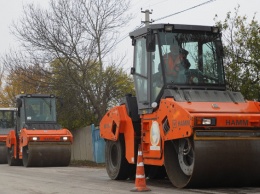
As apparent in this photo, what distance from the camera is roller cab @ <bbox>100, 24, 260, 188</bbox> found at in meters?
9.43

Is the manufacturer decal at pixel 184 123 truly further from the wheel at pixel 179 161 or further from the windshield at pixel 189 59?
the windshield at pixel 189 59

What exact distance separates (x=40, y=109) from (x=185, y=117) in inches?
539

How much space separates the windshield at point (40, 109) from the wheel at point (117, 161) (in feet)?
30.0

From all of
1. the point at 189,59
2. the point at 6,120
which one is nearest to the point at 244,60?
the point at 189,59

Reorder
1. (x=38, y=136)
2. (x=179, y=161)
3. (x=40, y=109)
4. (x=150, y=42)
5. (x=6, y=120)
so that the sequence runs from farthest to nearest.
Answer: (x=6, y=120)
(x=40, y=109)
(x=38, y=136)
(x=150, y=42)
(x=179, y=161)

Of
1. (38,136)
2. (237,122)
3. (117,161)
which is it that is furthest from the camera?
(38,136)

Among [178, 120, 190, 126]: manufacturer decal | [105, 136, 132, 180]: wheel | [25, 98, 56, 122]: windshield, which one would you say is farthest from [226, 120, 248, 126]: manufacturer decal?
[25, 98, 56, 122]: windshield

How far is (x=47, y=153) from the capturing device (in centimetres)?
2091

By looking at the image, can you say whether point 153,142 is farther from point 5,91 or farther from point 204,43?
point 5,91

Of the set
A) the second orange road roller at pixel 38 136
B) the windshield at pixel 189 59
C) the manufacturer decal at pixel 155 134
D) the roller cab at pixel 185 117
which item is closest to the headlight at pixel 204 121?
the roller cab at pixel 185 117

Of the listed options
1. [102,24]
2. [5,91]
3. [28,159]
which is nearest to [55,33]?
[102,24]

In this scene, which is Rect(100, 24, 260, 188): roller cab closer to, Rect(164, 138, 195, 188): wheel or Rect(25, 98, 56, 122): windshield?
Rect(164, 138, 195, 188): wheel

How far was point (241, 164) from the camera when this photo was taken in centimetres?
946

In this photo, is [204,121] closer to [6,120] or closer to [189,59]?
[189,59]
